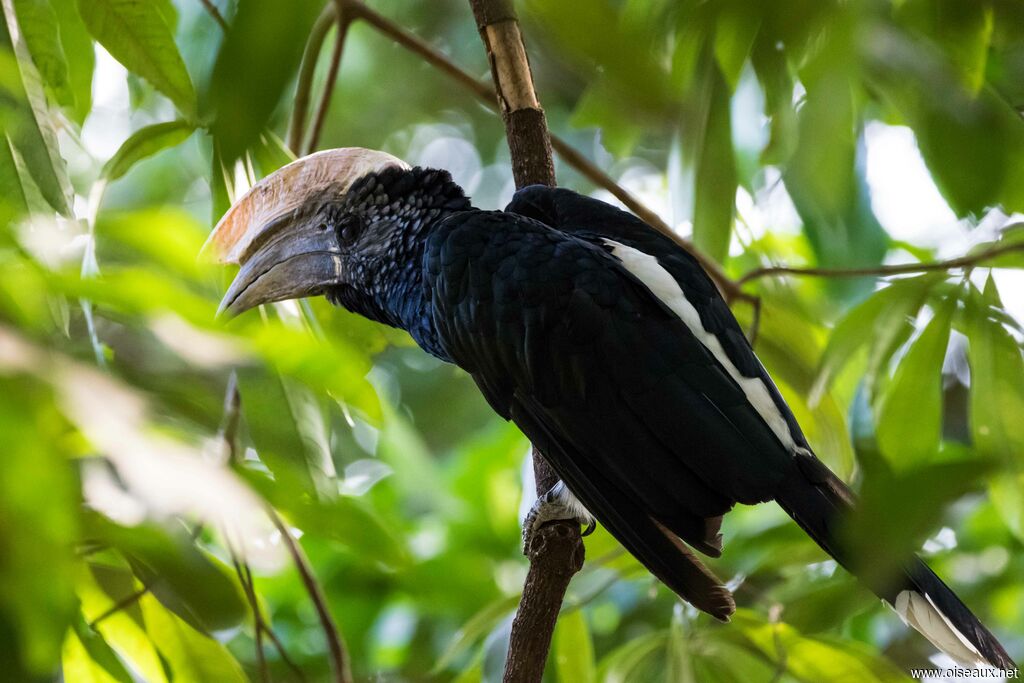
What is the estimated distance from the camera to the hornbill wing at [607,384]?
4.78ft

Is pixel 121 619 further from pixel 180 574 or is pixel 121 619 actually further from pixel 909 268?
pixel 909 268

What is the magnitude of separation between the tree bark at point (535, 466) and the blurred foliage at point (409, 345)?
6.9 inches

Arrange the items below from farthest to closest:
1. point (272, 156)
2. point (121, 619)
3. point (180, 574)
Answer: point (272, 156) < point (121, 619) < point (180, 574)

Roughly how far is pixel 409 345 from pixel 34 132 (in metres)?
1.06

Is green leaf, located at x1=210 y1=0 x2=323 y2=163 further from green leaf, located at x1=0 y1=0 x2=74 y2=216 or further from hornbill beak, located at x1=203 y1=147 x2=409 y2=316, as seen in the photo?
hornbill beak, located at x1=203 y1=147 x2=409 y2=316

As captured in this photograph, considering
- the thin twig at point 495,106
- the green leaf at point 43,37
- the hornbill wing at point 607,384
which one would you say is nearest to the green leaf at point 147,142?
the green leaf at point 43,37

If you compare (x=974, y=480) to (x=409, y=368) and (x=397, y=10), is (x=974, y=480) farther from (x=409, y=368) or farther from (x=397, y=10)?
(x=409, y=368)

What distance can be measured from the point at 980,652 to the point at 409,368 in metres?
3.32

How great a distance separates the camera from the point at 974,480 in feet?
1.92

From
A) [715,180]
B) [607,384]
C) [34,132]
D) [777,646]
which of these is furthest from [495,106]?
[777,646]

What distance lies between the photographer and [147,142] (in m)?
1.78

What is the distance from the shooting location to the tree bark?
4.65 feet

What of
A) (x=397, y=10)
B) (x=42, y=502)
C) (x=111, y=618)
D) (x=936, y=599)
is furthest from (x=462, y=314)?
(x=397, y=10)

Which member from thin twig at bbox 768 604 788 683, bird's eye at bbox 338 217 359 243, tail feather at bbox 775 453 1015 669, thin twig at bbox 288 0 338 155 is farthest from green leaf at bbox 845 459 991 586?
thin twig at bbox 288 0 338 155
